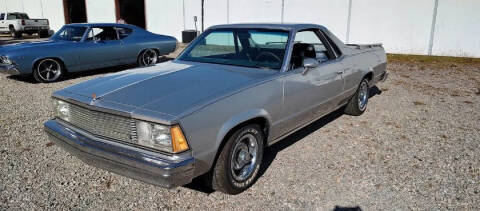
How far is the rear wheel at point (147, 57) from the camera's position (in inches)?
381

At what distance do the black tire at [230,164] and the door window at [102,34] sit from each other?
261 inches

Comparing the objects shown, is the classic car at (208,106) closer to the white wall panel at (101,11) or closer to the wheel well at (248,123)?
the wheel well at (248,123)

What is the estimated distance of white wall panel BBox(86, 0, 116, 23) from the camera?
20.2 meters

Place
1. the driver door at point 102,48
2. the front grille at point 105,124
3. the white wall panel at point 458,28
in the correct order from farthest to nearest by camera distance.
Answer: the white wall panel at point 458,28 → the driver door at point 102,48 → the front grille at point 105,124

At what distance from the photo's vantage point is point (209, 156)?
2646mm

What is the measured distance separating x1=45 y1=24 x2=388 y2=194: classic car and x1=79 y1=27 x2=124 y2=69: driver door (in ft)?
16.1

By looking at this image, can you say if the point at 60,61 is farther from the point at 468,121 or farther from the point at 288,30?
the point at 468,121

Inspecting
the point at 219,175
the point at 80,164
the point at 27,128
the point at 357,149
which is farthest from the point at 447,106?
the point at 27,128

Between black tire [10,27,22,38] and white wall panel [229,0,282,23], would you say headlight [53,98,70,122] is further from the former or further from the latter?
black tire [10,27,22,38]

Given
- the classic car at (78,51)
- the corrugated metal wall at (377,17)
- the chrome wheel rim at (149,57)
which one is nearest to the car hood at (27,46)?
the classic car at (78,51)

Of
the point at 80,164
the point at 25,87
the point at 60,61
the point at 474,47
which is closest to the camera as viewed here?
the point at 80,164

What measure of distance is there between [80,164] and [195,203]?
4.82 ft

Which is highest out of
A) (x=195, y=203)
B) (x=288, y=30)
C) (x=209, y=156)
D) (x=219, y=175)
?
(x=288, y=30)

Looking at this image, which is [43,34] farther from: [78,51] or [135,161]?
[135,161]
